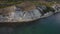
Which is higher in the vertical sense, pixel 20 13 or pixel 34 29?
pixel 34 29

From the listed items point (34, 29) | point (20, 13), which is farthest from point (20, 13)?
point (34, 29)

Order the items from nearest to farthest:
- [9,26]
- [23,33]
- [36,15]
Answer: [23,33]
[9,26]
[36,15]

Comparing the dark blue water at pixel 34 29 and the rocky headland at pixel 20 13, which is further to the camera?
the rocky headland at pixel 20 13

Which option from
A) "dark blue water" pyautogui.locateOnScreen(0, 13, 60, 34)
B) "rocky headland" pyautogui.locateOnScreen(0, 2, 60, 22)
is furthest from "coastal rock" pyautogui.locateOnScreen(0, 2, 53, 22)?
"dark blue water" pyautogui.locateOnScreen(0, 13, 60, 34)

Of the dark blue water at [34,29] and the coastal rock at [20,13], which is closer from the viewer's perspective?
the dark blue water at [34,29]

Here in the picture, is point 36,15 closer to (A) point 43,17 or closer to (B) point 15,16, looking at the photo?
(A) point 43,17

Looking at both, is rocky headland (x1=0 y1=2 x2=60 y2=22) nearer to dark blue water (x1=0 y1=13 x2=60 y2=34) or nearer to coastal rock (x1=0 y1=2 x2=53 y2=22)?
coastal rock (x1=0 y1=2 x2=53 y2=22)

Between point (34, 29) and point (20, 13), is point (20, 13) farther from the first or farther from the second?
point (34, 29)

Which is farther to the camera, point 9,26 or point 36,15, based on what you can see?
point 36,15

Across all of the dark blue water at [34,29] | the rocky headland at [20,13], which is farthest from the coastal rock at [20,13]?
the dark blue water at [34,29]

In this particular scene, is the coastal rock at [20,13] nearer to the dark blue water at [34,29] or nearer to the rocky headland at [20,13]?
the rocky headland at [20,13]

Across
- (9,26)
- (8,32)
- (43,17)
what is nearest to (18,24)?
(9,26)
